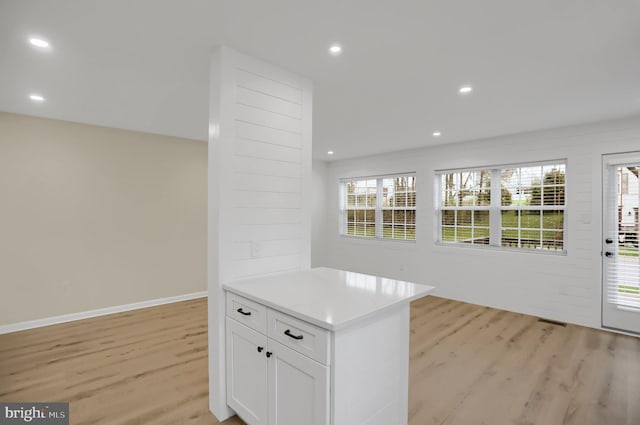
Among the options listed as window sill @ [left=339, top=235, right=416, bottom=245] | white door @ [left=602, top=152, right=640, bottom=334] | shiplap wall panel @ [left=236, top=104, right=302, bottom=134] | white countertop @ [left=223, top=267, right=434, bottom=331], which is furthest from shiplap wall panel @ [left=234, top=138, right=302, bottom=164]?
white door @ [left=602, top=152, right=640, bottom=334]

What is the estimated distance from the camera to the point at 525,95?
3.01 meters

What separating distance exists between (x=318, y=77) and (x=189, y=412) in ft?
8.98

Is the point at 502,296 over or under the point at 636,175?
under

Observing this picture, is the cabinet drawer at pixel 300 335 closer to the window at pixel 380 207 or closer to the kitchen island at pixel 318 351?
the kitchen island at pixel 318 351

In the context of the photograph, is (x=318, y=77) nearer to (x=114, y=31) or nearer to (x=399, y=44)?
(x=399, y=44)

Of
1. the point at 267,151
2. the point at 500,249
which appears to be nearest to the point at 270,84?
the point at 267,151

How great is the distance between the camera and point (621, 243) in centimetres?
375

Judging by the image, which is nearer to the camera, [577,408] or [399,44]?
[399,44]

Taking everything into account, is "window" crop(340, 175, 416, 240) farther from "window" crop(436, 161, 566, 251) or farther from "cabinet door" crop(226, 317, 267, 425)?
"cabinet door" crop(226, 317, 267, 425)

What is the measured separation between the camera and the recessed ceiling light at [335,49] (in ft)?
7.11

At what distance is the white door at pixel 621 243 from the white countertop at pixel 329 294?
3.32m

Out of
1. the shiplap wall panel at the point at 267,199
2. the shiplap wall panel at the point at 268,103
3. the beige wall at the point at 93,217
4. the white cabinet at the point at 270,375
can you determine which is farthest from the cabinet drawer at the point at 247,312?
the beige wall at the point at 93,217

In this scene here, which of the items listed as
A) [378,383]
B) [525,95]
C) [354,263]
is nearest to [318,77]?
[525,95]

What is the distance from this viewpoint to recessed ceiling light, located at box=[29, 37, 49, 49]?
2.09 m
